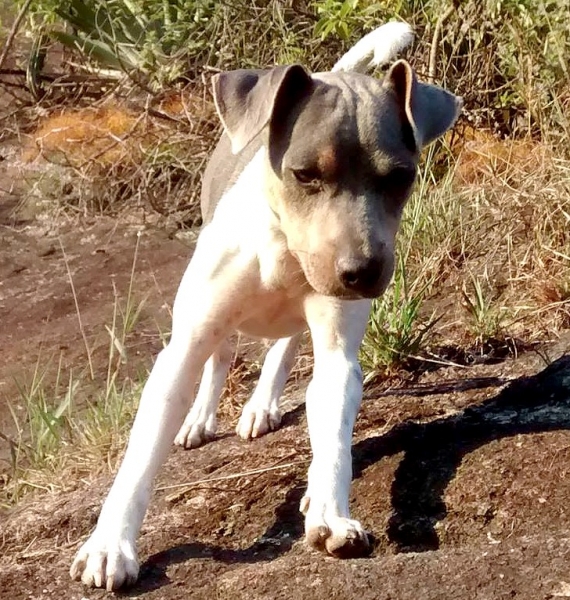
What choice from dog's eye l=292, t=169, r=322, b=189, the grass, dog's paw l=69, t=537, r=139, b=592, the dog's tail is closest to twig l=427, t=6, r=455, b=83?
the dog's tail

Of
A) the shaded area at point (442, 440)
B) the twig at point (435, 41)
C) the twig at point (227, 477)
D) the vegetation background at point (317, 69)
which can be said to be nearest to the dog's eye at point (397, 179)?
the shaded area at point (442, 440)

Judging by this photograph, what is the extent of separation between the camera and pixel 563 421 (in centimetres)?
418

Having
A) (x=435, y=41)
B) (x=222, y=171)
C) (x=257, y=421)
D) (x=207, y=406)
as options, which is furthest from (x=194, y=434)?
(x=435, y=41)

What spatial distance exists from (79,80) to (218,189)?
435cm

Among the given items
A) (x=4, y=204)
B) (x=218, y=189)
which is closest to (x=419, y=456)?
(x=218, y=189)

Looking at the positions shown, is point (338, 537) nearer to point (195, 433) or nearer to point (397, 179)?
point (397, 179)

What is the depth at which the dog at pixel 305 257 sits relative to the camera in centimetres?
343

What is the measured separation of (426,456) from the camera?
4.05 metres

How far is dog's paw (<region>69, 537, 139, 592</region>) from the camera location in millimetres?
3297

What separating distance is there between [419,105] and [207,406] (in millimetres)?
1720

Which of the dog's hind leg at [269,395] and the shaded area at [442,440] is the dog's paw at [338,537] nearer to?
the shaded area at [442,440]

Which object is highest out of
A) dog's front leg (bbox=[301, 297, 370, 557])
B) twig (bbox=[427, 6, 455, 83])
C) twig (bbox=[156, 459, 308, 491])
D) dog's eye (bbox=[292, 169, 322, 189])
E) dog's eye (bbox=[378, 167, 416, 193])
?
dog's eye (bbox=[292, 169, 322, 189])

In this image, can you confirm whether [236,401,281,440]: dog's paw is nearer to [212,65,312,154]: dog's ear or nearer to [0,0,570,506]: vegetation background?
[0,0,570,506]: vegetation background

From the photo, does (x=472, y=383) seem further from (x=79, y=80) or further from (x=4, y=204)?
(x=4, y=204)
